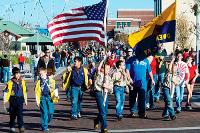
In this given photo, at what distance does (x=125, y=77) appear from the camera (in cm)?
1325

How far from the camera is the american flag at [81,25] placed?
12375mm

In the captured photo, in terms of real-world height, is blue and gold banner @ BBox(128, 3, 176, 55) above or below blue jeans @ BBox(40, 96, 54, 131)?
above

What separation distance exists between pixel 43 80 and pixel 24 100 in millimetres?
644

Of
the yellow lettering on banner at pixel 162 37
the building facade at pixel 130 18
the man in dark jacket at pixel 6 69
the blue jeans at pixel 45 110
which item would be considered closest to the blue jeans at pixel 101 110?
the blue jeans at pixel 45 110

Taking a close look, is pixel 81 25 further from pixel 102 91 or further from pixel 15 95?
pixel 15 95

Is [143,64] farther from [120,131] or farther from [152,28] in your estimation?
[120,131]

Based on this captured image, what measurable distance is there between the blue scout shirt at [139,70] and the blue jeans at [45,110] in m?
2.67

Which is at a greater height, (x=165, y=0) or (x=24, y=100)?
(x=165, y=0)

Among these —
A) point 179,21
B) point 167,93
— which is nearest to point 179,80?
point 167,93

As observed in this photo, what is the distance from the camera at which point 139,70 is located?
43.8ft

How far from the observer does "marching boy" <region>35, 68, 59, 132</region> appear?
11548 millimetres

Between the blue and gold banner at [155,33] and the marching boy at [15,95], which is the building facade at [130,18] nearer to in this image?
the blue and gold banner at [155,33]

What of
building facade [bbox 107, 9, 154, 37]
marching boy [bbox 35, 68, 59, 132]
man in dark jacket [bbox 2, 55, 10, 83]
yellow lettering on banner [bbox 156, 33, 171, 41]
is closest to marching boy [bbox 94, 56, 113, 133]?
marching boy [bbox 35, 68, 59, 132]

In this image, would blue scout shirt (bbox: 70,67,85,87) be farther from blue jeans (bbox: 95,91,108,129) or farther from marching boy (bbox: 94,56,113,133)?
blue jeans (bbox: 95,91,108,129)
